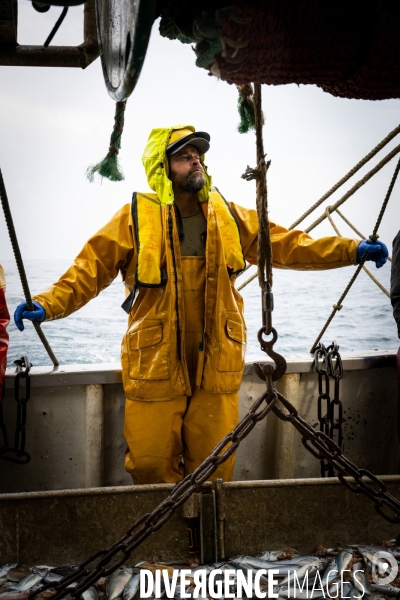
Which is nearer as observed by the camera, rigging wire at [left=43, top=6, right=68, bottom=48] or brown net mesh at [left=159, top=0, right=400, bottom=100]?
brown net mesh at [left=159, top=0, right=400, bottom=100]

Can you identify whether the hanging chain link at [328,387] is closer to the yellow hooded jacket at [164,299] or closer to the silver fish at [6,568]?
the yellow hooded jacket at [164,299]

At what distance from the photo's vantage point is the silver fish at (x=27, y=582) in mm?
2262

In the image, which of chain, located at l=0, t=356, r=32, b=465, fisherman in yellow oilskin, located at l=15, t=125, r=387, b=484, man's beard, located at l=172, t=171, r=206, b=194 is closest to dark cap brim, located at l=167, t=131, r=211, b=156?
fisherman in yellow oilskin, located at l=15, t=125, r=387, b=484

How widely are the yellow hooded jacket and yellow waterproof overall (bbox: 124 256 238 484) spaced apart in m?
0.08

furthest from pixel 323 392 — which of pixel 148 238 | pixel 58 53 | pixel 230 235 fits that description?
pixel 58 53

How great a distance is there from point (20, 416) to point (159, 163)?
1.79 m

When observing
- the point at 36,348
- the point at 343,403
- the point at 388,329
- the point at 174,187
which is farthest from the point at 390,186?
the point at 388,329

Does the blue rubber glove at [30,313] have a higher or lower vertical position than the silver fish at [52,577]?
higher

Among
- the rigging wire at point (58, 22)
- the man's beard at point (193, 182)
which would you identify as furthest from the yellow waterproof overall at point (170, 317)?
the rigging wire at point (58, 22)

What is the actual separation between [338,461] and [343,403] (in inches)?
77.0

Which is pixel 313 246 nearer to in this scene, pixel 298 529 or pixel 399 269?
pixel 399 269

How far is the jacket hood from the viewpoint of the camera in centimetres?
288

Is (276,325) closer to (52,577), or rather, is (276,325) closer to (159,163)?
(159,163)

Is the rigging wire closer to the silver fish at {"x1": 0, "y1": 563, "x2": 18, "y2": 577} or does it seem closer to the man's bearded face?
the man's bearded face
